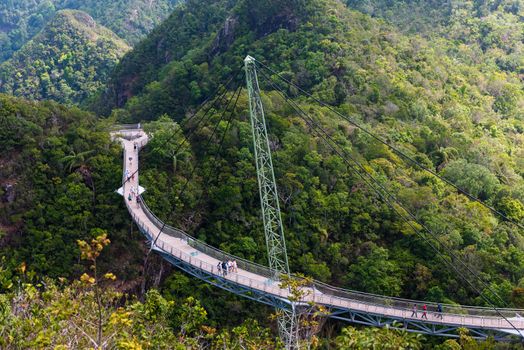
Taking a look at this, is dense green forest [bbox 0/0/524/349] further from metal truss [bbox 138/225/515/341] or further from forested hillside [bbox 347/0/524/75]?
forested hillside [bbox 347/0/524/75]

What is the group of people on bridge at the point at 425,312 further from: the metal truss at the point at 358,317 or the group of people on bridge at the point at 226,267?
the group of people on bridge at the point at 226,267

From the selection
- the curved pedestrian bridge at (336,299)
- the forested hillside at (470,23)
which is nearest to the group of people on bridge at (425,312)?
the curved pedestrian bridge at (336,299)

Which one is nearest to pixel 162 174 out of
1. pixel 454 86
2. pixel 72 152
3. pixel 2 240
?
pixel 72 152

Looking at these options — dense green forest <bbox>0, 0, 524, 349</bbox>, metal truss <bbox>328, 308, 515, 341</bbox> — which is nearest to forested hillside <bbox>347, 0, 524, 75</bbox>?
dense green forest <bbox>0, 0, 524, 349</bbox>

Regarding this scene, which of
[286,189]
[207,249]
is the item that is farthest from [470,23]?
[207,249]

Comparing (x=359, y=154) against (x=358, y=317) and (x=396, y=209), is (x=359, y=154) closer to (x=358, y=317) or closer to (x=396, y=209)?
(x=396, y=209)

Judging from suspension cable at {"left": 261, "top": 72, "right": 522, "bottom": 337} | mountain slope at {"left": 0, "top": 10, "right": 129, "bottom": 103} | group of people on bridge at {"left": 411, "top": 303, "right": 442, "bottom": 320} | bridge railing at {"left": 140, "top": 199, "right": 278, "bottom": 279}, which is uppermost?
suspension cable at {"left": 261, "top": 72, "right": 522, "bottom": 337}
